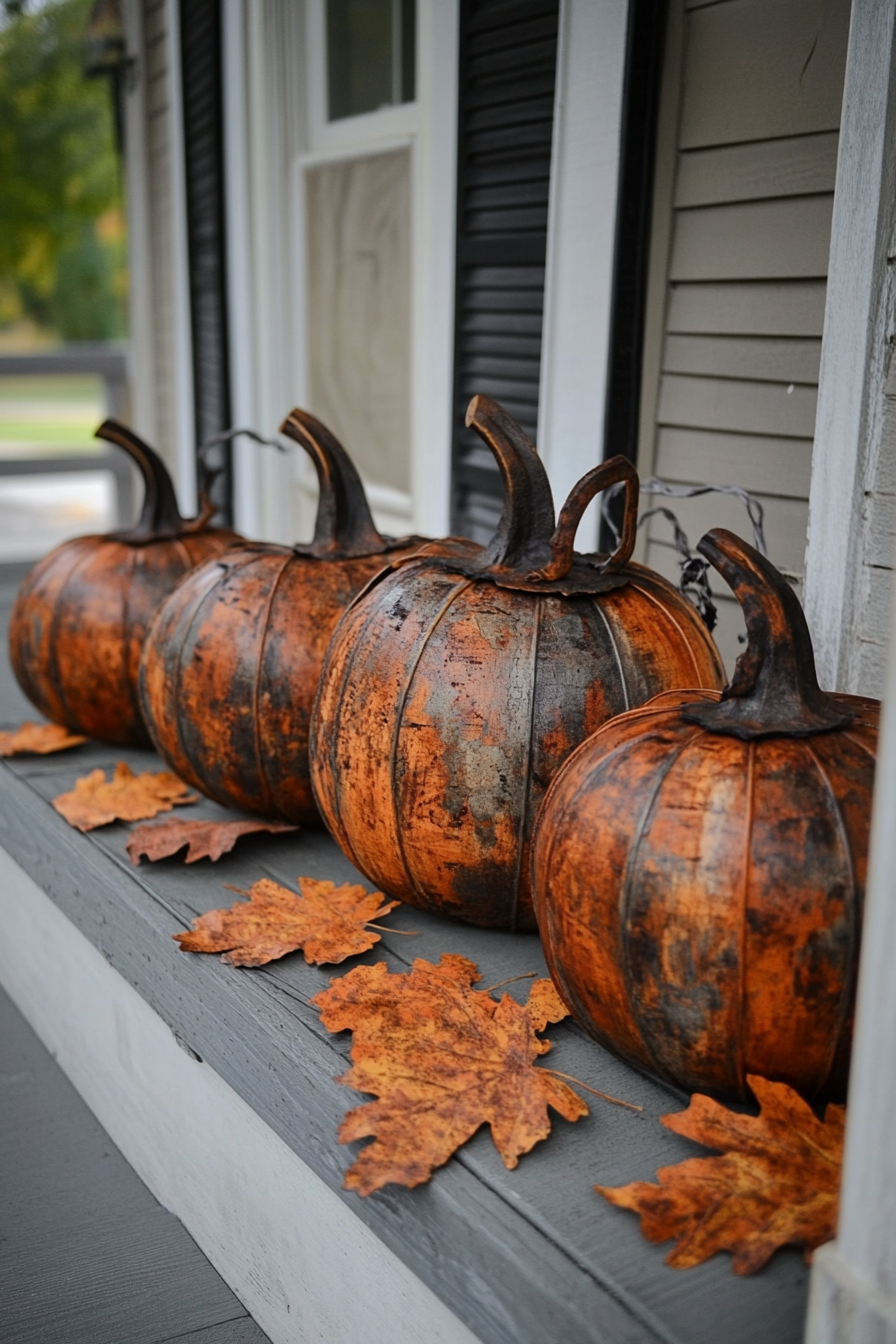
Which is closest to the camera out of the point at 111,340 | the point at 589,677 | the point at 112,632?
the point at 589,677

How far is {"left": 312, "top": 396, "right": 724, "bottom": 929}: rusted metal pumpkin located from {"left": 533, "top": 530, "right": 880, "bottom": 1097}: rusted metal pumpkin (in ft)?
0.66

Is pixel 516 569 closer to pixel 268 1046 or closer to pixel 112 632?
pixel 268 1046

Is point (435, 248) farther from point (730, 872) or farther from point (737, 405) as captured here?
point (730, 872)

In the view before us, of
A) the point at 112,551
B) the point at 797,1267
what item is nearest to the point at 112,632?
the point at 112,551

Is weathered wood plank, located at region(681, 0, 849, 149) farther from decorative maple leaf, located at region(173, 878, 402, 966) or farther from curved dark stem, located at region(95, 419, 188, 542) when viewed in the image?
decorative maple leaf, located at region(173, 878, 402, 966)

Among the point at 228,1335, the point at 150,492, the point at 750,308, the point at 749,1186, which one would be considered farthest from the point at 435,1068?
the point at 150,492

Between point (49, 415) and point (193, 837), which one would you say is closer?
point (193, 837)

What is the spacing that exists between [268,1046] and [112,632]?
3.78 ft

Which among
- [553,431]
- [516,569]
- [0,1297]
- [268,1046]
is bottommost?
[0,1297]

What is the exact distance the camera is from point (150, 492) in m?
2.52

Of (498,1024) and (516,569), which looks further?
(516,569)

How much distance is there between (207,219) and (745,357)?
96.0 inches

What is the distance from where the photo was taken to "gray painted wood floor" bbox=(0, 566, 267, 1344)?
1.62 meters

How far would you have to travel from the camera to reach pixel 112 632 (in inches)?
94.0
